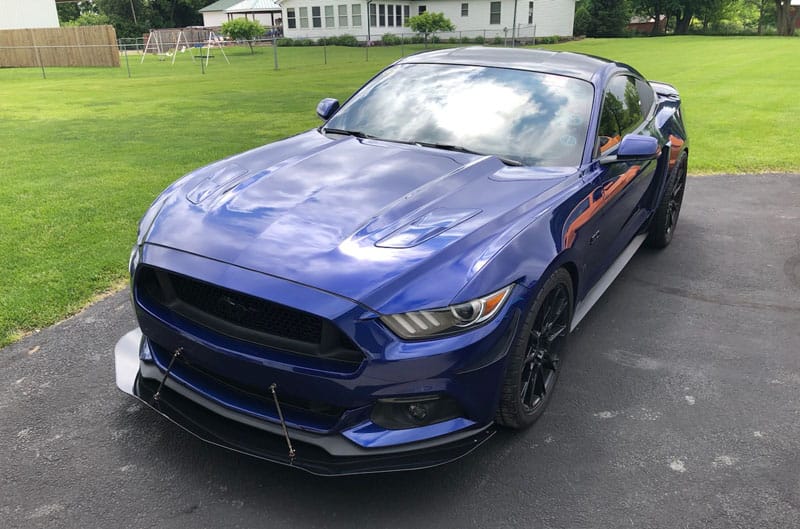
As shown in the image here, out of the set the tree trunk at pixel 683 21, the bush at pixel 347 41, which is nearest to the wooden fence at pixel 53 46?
the bush at pixel 347 41

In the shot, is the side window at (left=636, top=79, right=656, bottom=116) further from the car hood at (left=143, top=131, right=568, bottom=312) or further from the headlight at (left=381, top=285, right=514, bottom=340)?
the headlight at (left=381, top=285, right=514, bottom=340)

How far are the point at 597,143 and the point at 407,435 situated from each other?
7.03ft

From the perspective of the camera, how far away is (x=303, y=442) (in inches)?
93.2

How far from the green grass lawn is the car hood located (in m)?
1.93

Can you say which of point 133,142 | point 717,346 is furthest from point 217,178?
point 133,142

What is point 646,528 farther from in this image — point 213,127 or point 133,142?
point 213,127

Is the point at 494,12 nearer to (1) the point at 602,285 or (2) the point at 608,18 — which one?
(2) the point at 608,18

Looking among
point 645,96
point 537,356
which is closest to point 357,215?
point 537,356

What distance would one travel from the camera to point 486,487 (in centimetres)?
262

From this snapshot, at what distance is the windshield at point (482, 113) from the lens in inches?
140

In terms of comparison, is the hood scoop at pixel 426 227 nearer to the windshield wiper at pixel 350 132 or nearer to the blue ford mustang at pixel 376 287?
the blue ford mustang at pixel 376 287

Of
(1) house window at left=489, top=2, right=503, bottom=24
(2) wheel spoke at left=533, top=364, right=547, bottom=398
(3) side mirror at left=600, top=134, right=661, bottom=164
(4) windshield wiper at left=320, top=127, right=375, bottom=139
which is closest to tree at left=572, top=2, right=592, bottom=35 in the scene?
(1) house window at left=489, top=2, right=503, bottom=24

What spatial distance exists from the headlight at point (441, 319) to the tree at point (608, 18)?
190 feet

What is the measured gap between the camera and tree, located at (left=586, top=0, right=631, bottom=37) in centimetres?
5328
